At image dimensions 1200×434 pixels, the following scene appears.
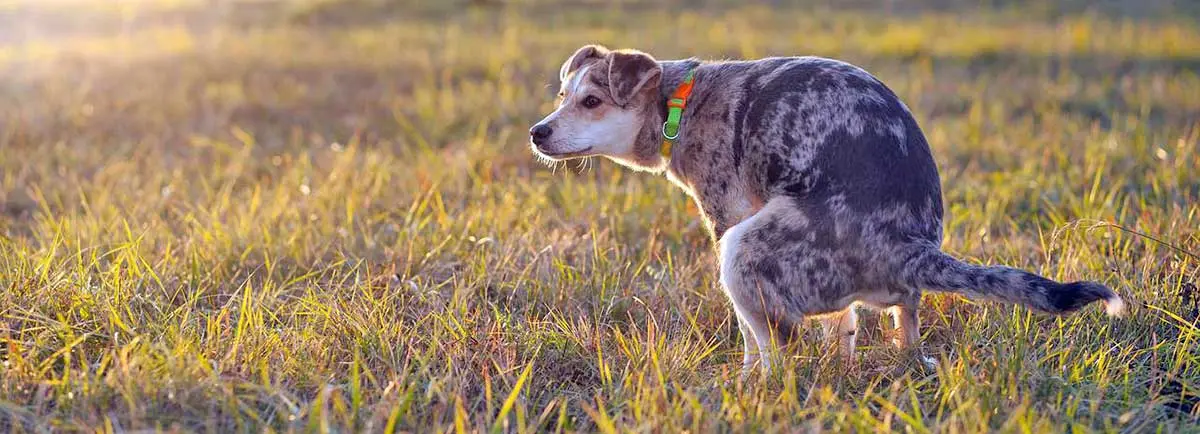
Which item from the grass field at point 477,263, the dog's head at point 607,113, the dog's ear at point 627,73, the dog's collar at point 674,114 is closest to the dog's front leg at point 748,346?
the grass field at point 477,263

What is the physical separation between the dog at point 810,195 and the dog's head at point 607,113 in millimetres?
13

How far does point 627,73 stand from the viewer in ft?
15.5

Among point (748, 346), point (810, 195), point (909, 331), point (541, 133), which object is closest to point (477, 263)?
point (541, 133)

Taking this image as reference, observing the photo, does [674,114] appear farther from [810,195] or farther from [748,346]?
[748,346]

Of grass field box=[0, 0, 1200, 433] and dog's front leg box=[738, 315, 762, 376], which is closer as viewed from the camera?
grass field box=[0, 0, 1200, 433]

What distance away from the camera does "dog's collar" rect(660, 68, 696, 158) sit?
4.61 meters

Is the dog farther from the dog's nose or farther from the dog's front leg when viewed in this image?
the dog's nose

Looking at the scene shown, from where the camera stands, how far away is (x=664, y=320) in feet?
15.1

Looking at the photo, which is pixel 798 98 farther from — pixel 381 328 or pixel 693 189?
pixel 381 328

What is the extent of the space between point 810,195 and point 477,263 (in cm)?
Answer: 182

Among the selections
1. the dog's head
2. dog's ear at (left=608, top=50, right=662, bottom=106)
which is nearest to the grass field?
the dog's head

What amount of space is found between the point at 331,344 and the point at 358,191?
A: 2614 mm

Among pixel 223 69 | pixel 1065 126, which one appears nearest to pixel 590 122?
pixel 1065 126

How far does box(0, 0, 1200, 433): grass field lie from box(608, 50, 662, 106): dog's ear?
868 millimetres
